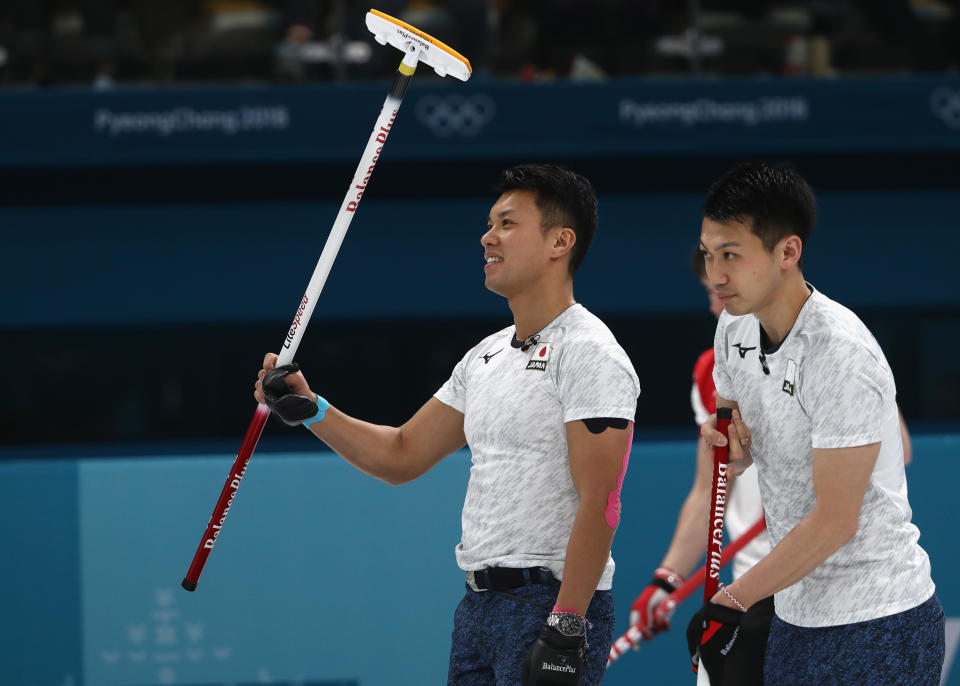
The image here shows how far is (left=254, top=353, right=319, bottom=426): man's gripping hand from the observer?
3051 mm

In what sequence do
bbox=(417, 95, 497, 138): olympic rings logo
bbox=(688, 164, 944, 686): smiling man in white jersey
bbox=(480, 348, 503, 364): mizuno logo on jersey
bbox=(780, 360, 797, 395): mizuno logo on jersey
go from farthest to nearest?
bbox=(417, 95, 497, 138): olympic rings logo
bbox=(480, 348, 503, 364): mizuno logo on jersey
bbox=(780, 360, 797, 395): mizuno logo on jersey
bbox=(688, 164, 944, 686): smiling man in white jersey

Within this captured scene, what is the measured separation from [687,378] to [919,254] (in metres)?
2.53

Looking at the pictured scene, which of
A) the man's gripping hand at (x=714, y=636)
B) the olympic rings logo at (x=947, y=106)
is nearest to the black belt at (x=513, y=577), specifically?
the man's gripping hand at (x=714, y=636)

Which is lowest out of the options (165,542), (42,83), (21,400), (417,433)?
(165,542)

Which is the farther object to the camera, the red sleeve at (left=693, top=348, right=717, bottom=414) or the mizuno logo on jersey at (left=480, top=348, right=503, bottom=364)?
the red sleeve at (left=693, top=348, right=717, bottom=414)

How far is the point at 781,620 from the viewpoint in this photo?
2621 mm

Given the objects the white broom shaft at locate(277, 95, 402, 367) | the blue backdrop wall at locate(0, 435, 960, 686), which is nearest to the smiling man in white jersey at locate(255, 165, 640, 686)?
the white broom shaft at locate(277, 95, 402, 367)

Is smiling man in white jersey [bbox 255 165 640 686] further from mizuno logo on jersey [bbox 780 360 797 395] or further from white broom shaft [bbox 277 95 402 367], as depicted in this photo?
mizuno logo on jersey [bbox 780 360 797 395]

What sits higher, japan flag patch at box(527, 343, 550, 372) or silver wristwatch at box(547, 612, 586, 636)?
japan flag patch at box(527, 343, 550, 372)

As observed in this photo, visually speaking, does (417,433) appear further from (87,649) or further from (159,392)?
(159,392)

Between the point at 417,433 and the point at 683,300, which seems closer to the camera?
the point at 417,433

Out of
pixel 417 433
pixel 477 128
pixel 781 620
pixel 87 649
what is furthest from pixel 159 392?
pixel 781 620

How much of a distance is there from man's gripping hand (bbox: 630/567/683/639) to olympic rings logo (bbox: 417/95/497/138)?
3.90 meters

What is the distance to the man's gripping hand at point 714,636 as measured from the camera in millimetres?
2580
